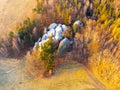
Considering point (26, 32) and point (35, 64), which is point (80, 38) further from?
point (26, 32)

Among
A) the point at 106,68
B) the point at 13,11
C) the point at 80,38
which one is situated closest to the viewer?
the point at 106,68

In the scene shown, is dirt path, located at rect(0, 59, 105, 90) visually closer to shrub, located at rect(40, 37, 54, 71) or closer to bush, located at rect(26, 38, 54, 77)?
bush, located at rect(26, 38, 54, 77)

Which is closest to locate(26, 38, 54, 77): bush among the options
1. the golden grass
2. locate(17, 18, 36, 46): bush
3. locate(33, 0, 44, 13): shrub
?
locate(17, 18, 36, 46): bush

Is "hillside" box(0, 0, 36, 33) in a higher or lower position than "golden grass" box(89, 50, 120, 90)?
higher

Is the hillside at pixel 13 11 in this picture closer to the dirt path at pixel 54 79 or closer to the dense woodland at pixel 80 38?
the dense woodland at pixel 80 38

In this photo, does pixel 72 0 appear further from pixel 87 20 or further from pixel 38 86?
pixel 38 86

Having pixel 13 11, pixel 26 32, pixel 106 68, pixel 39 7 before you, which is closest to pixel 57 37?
pixel 26 32
